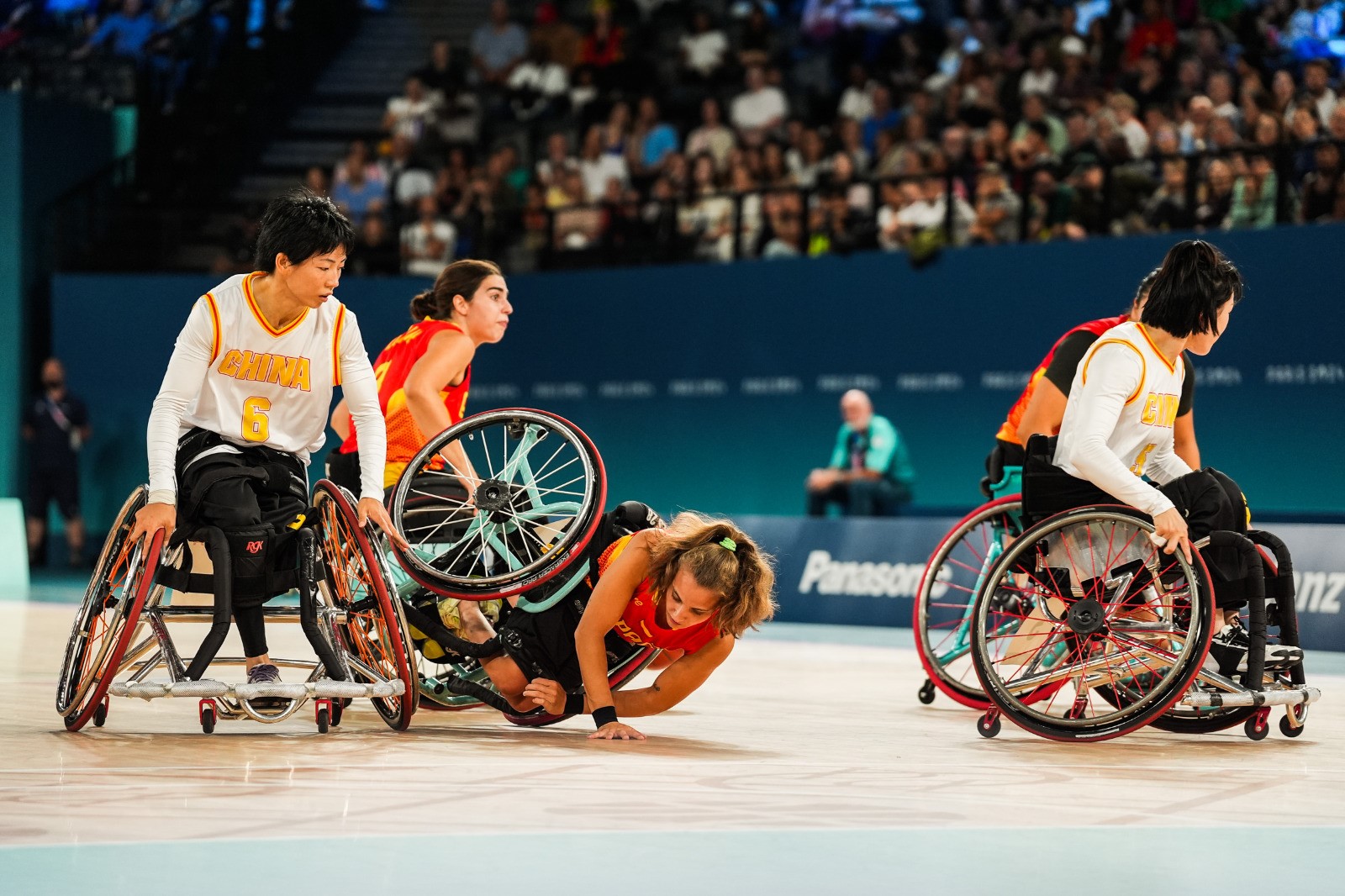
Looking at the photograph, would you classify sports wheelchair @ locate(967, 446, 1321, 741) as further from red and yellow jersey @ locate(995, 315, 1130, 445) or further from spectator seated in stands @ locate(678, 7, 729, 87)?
spectator seated in stands @ locate(678, 7, 729, 87)

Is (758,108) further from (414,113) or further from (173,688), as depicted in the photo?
(173,688)

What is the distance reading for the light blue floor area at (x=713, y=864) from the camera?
9.75ft

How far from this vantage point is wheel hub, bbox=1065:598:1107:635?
487 centimetres

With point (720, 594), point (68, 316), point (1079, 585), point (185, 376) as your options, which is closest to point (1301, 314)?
point (1079, 585)

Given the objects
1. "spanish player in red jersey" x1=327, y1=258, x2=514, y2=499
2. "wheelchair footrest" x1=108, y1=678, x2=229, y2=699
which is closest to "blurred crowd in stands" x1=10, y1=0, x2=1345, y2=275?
"spanish player in red jersey" x1=327, y1=258, x2=514, y2=499

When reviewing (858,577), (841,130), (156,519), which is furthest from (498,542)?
(841,130)

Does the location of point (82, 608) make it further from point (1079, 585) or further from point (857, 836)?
point (1079, 585)

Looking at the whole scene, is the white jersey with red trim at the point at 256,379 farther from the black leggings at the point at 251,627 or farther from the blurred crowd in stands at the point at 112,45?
the blurred crowd in stands at the point at 112,45

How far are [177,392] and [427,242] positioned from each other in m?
9.26

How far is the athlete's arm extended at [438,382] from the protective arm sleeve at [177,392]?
2.73 ft

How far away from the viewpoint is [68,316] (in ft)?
48.6

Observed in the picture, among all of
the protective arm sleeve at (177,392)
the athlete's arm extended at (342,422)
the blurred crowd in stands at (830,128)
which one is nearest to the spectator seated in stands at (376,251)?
the blurred crowd in stands at (830,128)

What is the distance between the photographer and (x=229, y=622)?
4910 millimetres

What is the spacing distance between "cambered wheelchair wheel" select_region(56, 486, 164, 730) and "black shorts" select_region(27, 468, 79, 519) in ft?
33.3
